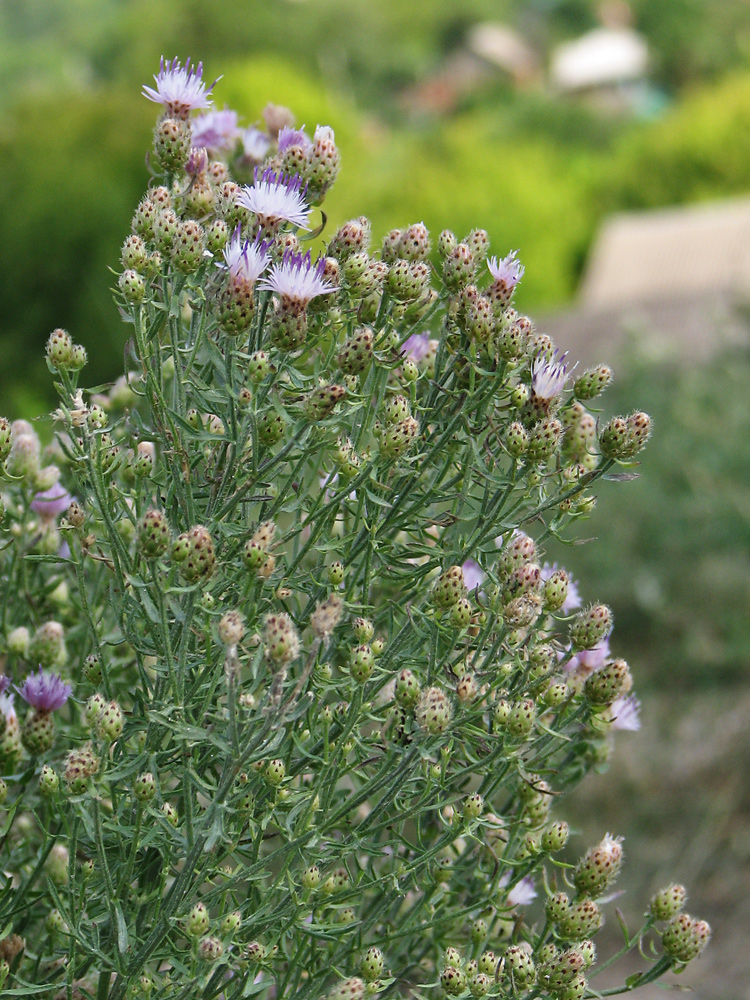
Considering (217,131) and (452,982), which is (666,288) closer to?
(217,131)

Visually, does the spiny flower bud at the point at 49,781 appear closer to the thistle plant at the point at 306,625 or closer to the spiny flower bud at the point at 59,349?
the thistle plant at the point at 306,625

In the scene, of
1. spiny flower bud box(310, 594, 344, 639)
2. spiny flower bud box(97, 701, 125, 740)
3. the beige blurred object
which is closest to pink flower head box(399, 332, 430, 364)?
spiny flower bud box(310, 594, 344, 639)

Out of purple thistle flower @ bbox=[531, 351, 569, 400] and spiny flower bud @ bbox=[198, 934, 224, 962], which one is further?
purple thistle flower @ bbox=[531, 351, 569, 400]

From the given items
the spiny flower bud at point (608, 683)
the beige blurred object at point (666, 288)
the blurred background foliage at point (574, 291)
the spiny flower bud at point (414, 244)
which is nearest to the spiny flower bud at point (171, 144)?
the spiny flower bud at point (414, 244)

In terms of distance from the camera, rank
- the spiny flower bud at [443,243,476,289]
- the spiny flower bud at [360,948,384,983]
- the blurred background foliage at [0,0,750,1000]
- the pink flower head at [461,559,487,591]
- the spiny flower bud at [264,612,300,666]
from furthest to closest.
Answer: the blurred background foliage at [0,0,750,1000] < the pink flower head at [461,559,487,591] < the spiny flower bud at [443,243,476,289] < the spiny flower bud at [360,948,384,983] < the spiny flower bud at [264,612,300,666]

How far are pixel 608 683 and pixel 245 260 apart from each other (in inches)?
18.6

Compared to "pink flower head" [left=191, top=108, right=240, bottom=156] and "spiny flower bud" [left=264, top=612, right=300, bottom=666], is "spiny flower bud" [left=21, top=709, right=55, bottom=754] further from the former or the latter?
"pink flower head" [left=191, top=108, right=240, bottom=156]

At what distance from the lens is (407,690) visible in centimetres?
90

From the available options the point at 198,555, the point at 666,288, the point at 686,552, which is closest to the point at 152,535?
the point at 198,555

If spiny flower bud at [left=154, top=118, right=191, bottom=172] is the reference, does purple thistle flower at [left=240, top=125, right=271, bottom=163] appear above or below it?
above

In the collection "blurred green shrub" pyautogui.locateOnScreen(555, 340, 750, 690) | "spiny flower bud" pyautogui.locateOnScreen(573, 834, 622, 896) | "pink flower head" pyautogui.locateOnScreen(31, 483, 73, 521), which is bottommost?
"spiny flower bud" pyautogui.locateOnScreen(573, 834, 622, 896)

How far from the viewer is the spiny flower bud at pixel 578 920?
39.4 inches

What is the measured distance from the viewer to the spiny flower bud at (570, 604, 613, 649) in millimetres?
1000

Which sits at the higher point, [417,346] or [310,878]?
[417,346]
